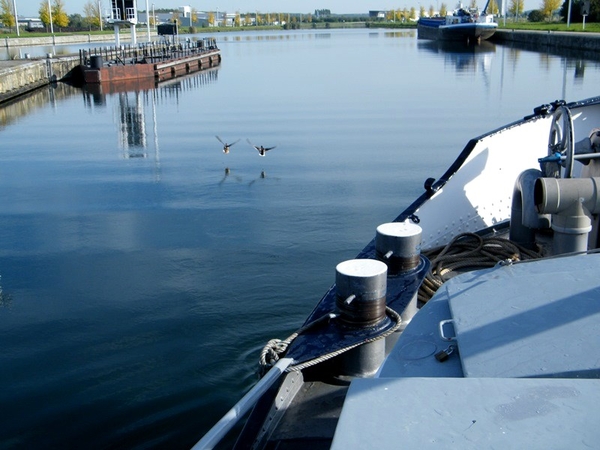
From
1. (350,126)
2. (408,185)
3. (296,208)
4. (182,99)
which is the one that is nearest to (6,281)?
(296,208)

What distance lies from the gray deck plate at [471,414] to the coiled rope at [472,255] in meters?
3.29

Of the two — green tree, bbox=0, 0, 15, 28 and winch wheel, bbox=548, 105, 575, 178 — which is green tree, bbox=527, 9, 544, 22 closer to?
green tree, bbox=0, 0, 15, 28

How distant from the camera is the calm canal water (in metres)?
6.45

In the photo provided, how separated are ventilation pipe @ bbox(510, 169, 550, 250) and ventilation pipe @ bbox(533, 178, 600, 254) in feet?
3.00

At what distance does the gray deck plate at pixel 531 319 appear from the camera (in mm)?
2693

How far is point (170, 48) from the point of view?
52.1 meters

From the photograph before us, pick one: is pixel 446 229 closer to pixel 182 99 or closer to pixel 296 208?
pixel 296 208

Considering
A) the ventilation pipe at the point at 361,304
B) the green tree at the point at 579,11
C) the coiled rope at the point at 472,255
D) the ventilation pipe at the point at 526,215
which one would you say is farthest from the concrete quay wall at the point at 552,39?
the ventilation pipe at the point at 361,304

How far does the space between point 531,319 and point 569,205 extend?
2.23 meters

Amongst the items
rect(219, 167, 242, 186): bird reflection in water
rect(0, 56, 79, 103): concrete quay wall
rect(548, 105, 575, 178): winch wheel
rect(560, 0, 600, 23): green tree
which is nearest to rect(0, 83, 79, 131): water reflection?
rect(0, 56, 79, 103): concrete quay wall

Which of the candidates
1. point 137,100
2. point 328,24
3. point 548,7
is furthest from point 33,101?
point 328,24

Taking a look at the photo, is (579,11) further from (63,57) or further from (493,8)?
(63,57)

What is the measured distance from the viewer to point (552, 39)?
57438mm

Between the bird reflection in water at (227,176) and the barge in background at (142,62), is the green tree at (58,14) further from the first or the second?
the bird reflection in water at (227,176)
